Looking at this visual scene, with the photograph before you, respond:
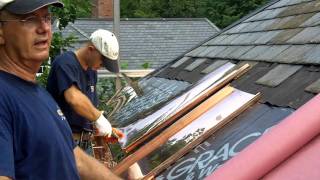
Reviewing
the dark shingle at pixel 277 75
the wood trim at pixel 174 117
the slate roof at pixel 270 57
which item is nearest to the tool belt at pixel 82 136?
the wood trim at pixel 174 117

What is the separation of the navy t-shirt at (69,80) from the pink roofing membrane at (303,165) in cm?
259

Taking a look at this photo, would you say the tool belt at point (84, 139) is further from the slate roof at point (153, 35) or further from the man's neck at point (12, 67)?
the slate roof at point (153, 35)

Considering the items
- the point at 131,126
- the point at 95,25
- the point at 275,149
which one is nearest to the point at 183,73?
the point at 131,126

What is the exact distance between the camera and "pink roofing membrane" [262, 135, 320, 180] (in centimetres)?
181

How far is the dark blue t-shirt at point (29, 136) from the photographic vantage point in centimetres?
194

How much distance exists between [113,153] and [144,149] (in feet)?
3.21

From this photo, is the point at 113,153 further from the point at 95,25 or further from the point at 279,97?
the point at 95,25

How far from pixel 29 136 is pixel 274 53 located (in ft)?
8.20

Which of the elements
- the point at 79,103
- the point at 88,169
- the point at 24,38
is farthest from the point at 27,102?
the point at 79,103

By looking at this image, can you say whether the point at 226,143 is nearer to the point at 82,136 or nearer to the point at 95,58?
the point at 95,58

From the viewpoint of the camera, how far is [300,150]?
72.3 inches

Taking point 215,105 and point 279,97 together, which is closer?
point 279,97

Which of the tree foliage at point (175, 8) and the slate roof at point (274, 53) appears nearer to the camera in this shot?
the slate roof at point (274, 53)

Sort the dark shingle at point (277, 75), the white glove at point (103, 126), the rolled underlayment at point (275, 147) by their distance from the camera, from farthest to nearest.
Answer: the white glove at point (103, 126) < the dark shingle at point (277, 75) < the rolled underlayment at point (275, 147)
